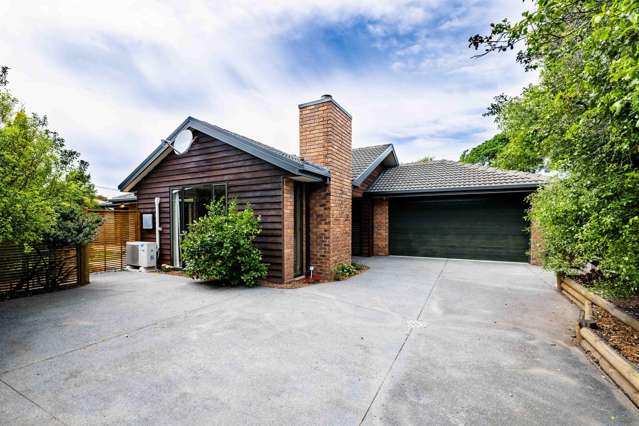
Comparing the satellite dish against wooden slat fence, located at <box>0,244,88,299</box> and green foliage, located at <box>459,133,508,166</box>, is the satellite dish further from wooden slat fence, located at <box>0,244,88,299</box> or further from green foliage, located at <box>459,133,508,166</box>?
green foliage, located at <box>459,133,508,166</box>

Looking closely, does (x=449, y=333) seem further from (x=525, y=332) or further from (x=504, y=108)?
(x=504, y=108)

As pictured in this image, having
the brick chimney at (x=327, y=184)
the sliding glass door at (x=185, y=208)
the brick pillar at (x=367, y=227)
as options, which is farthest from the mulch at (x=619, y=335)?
the brick pillar at (x=367, y=227)

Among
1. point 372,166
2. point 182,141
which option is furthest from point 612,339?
point 182,141

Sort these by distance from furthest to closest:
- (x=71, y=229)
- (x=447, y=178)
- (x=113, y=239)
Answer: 1. (x=447, y=178)
2. (x=113, y=239)
3. (x=71, y=229)

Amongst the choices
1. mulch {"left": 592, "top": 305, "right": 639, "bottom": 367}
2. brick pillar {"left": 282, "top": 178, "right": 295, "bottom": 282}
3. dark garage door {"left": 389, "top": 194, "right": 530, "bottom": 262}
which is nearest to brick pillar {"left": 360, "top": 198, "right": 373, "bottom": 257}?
dark garage door {"left": 389, "top": 194, "right": 530, "bottom": 262}

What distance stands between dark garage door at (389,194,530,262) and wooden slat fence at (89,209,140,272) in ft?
29.9

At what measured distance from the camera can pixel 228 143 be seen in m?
6.78

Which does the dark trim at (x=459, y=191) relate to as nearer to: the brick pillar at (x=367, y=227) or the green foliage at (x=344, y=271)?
the brick pillar at (x=367, y=227)

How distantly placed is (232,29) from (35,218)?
5913mm

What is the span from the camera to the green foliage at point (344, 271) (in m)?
7.10

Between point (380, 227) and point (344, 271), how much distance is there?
4.51 metres

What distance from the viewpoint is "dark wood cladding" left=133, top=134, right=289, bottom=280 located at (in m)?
6.30

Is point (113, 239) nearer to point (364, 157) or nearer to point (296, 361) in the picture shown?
point (296, 361)

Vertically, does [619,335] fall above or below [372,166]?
below
